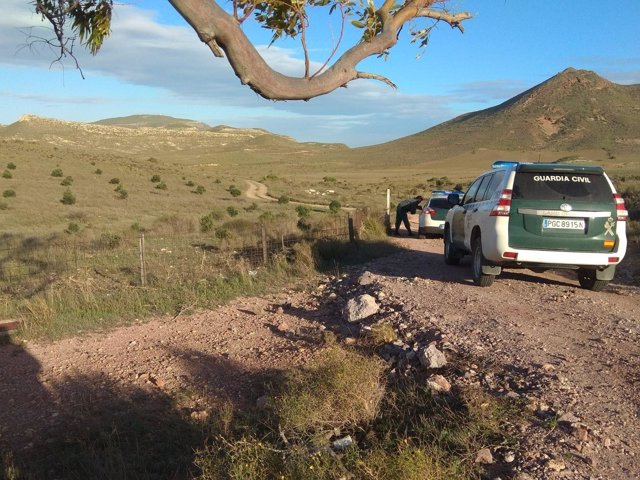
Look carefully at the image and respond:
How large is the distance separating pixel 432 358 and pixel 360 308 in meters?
2.60

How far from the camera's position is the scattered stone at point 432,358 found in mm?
6086

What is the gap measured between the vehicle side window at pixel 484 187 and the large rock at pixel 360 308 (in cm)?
265

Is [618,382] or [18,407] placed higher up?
[618,382]

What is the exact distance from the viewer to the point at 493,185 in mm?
9539

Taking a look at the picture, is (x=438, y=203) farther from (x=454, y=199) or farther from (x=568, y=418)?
(x=568, y=418)

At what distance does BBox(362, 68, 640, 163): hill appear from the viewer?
97.6 m


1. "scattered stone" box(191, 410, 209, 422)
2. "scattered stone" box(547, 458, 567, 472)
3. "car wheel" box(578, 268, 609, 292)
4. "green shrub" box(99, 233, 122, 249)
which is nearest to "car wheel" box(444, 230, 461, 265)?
"car wheel" box(578, 268, 609, 292)

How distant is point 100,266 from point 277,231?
5942mm

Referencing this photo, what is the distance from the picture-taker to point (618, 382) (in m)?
5.38

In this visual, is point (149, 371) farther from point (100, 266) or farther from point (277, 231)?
point (277, 231)

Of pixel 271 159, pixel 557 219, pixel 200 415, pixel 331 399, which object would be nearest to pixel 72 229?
pixel 200 415

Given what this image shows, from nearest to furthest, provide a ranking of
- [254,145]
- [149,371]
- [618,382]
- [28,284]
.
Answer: [618,382]
[149,371]
[28,284]
[254,145]

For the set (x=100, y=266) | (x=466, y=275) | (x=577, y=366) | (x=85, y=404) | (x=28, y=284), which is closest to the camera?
(x=577, y=366)

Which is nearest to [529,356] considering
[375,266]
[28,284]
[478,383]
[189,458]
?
[478,383]
